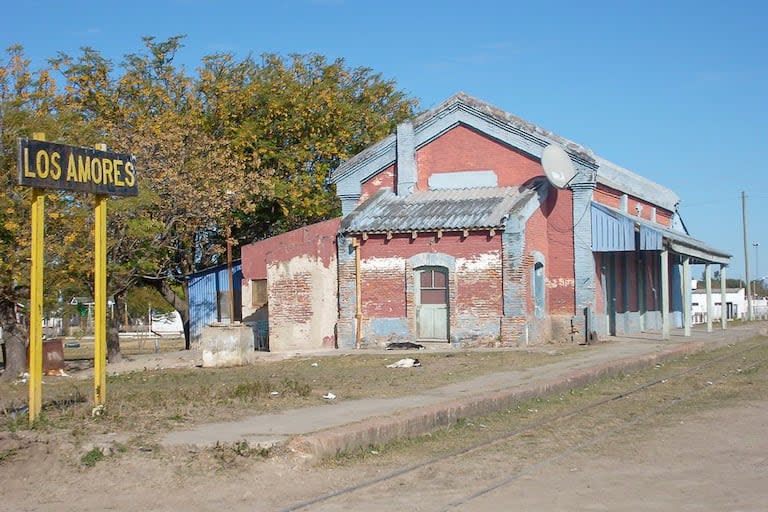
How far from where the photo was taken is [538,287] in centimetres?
2816

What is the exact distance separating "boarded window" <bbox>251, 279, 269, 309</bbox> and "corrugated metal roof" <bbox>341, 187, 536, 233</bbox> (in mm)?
3867

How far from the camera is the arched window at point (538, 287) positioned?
27.5 m

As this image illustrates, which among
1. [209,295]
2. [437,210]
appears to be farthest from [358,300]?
[209,295]

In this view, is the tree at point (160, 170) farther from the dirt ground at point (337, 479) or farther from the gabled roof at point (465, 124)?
the dirt ground at point (337, 479)

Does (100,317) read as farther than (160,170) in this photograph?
No

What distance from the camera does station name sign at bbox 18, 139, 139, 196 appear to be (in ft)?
35.6

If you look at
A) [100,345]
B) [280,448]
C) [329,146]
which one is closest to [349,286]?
[329,146]

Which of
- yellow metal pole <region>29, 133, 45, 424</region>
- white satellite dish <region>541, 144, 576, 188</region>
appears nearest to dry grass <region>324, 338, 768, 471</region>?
yellow metal pole <region>29, 133, 45, 424</region>

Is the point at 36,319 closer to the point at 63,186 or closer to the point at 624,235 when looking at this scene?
the point at 63,186

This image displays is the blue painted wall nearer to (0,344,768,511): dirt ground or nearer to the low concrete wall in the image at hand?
the low concrete wall

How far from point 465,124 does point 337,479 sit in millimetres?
21624

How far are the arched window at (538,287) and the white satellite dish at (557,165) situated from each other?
87.9 inches

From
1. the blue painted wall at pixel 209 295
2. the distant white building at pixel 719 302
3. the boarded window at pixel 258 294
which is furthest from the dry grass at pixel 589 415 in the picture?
the distant white building at pixel 719 302

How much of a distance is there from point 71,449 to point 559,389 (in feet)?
30.8
